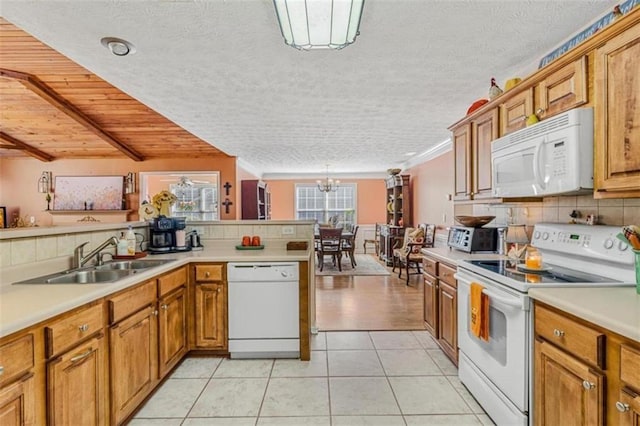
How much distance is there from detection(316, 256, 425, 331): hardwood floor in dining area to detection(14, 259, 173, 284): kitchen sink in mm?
1918

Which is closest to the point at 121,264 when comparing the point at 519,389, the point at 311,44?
the point at 311,44

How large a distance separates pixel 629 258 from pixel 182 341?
2937 mm

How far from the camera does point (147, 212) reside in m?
3.22

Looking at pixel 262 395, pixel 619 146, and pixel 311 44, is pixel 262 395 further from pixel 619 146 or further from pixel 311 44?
pixel 619 146

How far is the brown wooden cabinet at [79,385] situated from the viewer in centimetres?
133

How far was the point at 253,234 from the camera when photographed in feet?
11.3

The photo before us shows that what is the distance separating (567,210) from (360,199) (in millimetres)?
7721

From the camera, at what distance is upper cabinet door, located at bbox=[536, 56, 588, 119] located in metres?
1.67

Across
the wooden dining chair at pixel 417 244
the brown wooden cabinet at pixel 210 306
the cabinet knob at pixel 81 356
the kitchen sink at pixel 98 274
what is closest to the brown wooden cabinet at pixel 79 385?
the cabinet knob at pixel 81 356

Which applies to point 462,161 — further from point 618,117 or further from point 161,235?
point 161,235

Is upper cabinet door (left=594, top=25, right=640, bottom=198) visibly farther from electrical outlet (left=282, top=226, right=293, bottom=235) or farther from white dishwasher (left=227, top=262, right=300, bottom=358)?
electrical outlet (left=282, top=226, right=293, bottom=235)

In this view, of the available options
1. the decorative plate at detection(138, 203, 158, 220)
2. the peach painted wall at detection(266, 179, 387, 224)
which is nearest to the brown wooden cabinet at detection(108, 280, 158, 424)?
the decorative plate at detection(138, 203, 158, 220)

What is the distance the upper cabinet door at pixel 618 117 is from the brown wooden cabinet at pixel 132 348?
2.53 meters

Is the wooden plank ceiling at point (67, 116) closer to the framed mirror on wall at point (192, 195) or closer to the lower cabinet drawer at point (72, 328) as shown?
the framed mirror on wall at point (192, 195)
